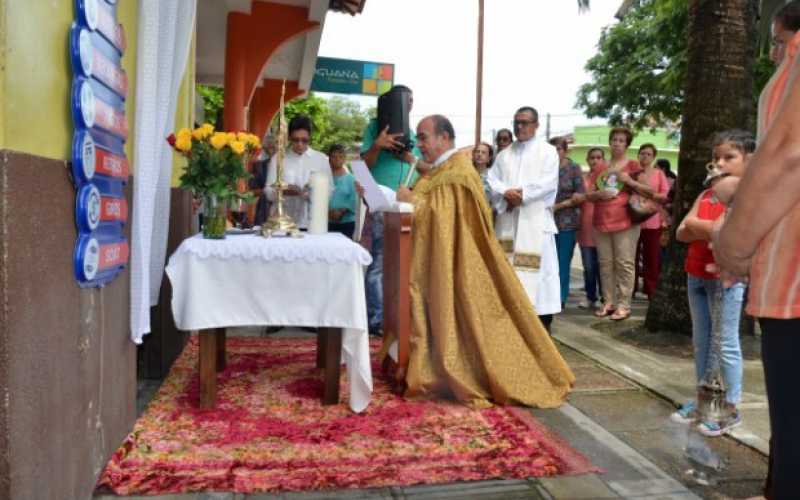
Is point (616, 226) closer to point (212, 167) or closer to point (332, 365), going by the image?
point (332, 365)

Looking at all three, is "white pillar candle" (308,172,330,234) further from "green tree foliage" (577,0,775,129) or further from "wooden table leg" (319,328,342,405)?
"green tree foliage" (577,0,775,129)

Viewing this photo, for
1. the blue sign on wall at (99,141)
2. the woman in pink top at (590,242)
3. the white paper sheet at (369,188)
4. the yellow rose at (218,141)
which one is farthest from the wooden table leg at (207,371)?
the woman in pink top at (590,242)

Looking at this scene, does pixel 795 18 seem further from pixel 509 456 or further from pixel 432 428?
pixel 432 428

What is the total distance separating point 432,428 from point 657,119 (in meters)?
17.7

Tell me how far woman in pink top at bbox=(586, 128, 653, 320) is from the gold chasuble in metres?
3.05

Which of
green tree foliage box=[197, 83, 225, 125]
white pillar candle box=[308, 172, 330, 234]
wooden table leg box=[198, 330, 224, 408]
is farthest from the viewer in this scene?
green tree foliage box=[197, 83, 225, 125]

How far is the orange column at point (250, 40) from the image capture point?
973 cm

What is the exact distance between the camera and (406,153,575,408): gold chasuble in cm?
391

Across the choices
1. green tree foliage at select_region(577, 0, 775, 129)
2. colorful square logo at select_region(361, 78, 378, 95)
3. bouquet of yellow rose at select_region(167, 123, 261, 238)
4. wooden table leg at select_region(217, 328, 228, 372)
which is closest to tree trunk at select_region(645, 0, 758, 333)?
wooden table leg at select_region(217, 328, 228, 372)

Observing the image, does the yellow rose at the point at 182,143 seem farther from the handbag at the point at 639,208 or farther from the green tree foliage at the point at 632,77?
the green tree foliage at the point at 632,77

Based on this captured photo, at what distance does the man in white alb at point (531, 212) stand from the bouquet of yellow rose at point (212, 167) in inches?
95.9

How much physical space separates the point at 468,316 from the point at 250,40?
7.26 m

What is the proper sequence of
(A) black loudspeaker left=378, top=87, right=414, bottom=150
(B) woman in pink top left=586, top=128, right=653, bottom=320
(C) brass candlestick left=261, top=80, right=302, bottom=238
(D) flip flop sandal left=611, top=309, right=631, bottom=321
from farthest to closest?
1. (B) woman in pink top left=586, top=128, right=653, bottom=320
2. (D) flip flop sandal left=611, top=309, right=631, bottom=321
3. (A) black loudspeaker left=378, top=87, right=414, bottom=150
4. (C) brass candlestick left=261, top=80, right=302, bottom=238

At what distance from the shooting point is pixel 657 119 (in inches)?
752
